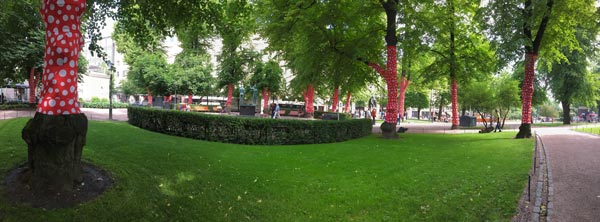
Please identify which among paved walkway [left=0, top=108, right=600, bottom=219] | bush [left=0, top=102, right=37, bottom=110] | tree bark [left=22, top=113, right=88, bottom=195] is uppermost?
bush [left=0, top=102, right=37, bottom=110]

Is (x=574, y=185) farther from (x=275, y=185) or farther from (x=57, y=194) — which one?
(x=57, y=194)

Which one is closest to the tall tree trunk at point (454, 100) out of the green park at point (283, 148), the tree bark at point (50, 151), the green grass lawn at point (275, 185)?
the green park at point (283, 148)

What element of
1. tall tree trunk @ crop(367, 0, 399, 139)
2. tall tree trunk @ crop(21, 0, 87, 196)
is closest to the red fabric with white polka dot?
tall tree trunk @ crop(21, 0, 87, 196)

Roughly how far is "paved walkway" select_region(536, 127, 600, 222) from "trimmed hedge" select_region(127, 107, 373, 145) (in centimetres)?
838

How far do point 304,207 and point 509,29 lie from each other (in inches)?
613

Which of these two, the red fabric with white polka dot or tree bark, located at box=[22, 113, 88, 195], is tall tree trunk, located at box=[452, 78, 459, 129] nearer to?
the red fabric with white polka dot

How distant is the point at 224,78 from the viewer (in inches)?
1535

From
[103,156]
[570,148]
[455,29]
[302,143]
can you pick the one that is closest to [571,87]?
[455,29]

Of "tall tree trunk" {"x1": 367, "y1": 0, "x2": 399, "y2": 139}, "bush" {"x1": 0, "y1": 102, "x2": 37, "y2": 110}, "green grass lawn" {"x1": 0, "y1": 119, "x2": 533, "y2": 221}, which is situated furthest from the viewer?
"bush" {"x1": 0, "y1": 102, "x2": 37, "y2": 110}

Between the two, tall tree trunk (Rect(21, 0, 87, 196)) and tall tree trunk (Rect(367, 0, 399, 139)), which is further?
tall tree trunk (Rect(367, 0, 399, 139))

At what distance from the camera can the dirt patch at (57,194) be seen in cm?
516

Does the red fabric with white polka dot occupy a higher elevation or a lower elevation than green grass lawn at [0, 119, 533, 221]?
higher

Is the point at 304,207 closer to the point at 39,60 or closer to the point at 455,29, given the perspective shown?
the point at 455,29

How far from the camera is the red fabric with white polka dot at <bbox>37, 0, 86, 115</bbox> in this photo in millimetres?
5418
